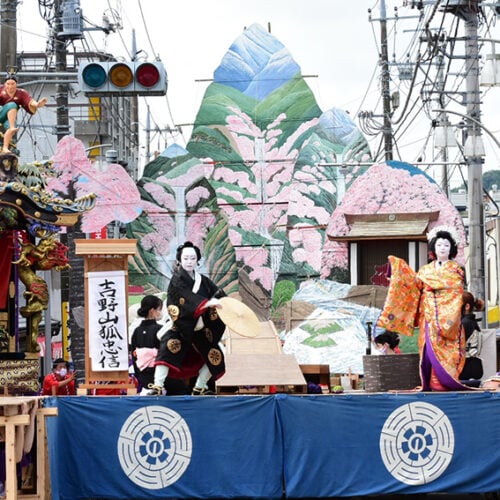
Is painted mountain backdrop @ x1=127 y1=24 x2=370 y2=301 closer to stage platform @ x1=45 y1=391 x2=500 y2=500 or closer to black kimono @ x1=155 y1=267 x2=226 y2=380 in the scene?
black kimono @ x1=155 y1=267 x2=226 y2=380

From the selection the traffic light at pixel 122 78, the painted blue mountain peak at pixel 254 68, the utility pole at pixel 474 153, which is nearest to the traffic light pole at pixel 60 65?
the traffic light at pixel 122 78

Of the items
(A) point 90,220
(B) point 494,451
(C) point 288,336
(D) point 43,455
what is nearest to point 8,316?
(D) point 43,455

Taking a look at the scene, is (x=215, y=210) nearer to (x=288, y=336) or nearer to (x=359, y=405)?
(x=288, y=336)

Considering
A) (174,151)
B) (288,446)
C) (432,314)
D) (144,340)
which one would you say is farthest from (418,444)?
(174,151)

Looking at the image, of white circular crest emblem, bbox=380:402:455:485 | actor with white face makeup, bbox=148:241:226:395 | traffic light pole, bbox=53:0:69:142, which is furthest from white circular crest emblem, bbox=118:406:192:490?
traffic light pole, bbox=53:0:69:142

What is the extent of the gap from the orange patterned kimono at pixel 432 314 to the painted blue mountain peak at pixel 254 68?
67.5 ft

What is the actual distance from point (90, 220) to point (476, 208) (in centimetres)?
802

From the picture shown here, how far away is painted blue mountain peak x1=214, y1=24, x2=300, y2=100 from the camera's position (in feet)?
110

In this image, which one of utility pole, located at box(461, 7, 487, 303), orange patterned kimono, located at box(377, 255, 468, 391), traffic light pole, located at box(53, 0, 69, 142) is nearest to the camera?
orange patterned kimono, located at box(377, 255, 468, 391)

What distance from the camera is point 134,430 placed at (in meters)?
12.0

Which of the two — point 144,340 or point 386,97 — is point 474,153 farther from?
point 386,97

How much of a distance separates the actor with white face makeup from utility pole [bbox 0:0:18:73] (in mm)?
9725

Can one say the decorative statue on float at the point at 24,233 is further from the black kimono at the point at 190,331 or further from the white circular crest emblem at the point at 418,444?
the white circular crest emblem at the point at 418,444

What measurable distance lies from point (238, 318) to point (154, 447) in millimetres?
1657
